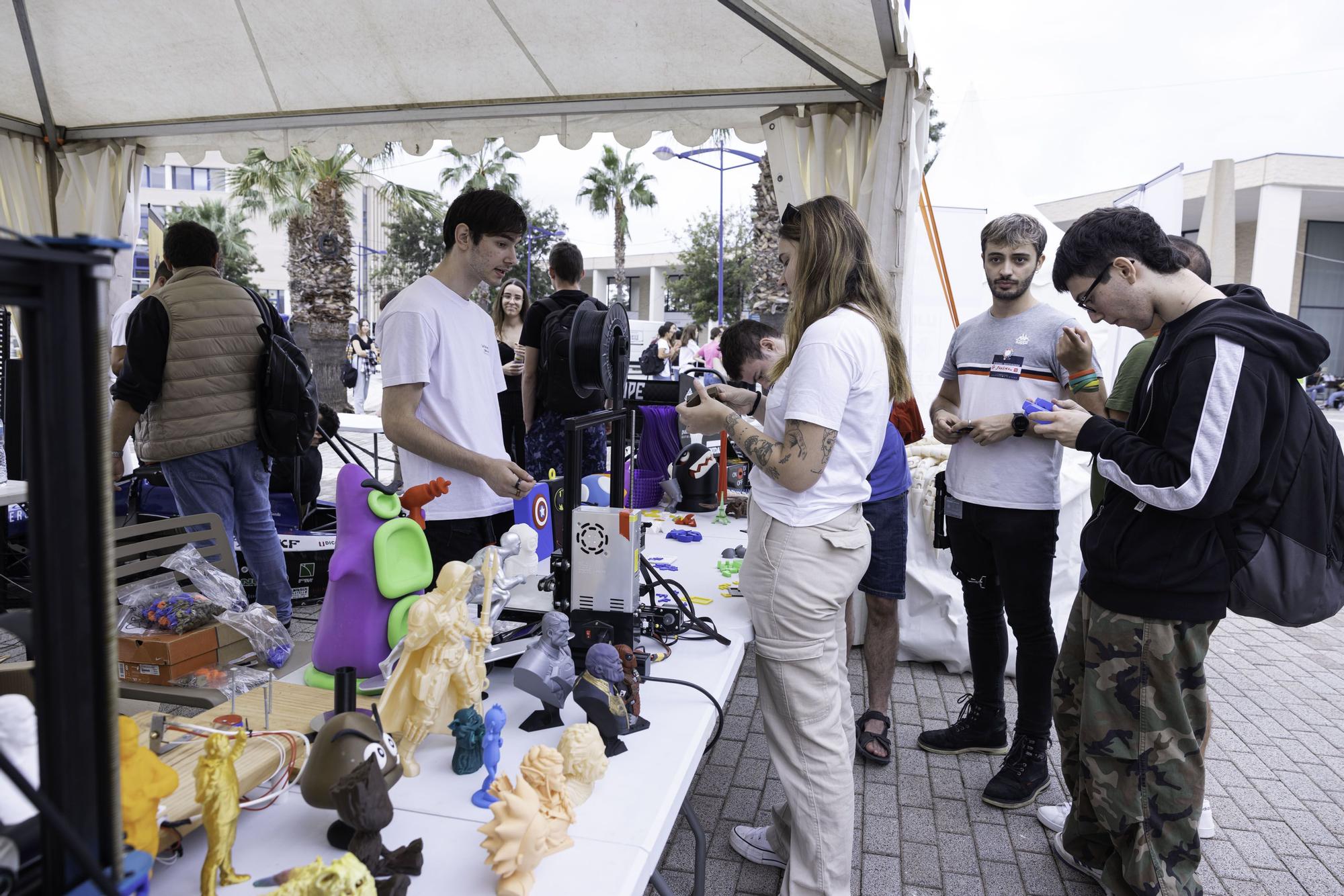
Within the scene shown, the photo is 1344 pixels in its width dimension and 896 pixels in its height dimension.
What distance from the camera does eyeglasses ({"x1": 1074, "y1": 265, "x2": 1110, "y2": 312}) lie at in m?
1.93

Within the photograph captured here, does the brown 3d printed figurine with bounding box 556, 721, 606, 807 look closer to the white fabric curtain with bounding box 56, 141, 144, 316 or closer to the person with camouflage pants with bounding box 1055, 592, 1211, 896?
the person with camouflage pants with bounding box 1055, 592, 1211, 896

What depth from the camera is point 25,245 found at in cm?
45

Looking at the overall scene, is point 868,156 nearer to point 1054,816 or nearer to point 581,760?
point 1054,816

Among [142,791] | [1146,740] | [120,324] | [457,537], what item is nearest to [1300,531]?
[1146,740]

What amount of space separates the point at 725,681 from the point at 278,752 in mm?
872

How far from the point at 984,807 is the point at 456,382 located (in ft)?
6.94

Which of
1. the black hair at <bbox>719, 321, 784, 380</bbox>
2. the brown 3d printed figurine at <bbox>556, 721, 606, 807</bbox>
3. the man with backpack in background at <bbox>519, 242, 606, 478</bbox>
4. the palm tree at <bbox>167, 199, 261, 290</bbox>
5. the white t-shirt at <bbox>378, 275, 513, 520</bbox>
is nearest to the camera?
the brown 3d printed figurine at <bbox>556, 721, 606, 807</bbox>

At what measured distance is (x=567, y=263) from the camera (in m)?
4.15

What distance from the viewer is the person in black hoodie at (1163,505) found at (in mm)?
1698

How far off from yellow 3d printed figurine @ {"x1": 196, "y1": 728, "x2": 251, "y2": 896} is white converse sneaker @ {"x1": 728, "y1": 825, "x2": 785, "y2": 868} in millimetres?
1702

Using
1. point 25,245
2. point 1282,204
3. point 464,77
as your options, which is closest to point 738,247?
point 1282,204

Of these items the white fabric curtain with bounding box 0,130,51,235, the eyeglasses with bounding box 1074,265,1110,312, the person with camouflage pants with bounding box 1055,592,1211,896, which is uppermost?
the white fabric curtain with bounding box 0,130,51,235

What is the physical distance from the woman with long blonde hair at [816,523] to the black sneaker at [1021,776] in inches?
45.2

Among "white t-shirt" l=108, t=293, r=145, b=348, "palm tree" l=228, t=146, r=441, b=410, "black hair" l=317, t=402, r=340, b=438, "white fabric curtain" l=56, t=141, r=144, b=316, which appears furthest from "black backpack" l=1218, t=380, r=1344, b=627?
"palm tree" l=228, t=146, r=441, b=410
